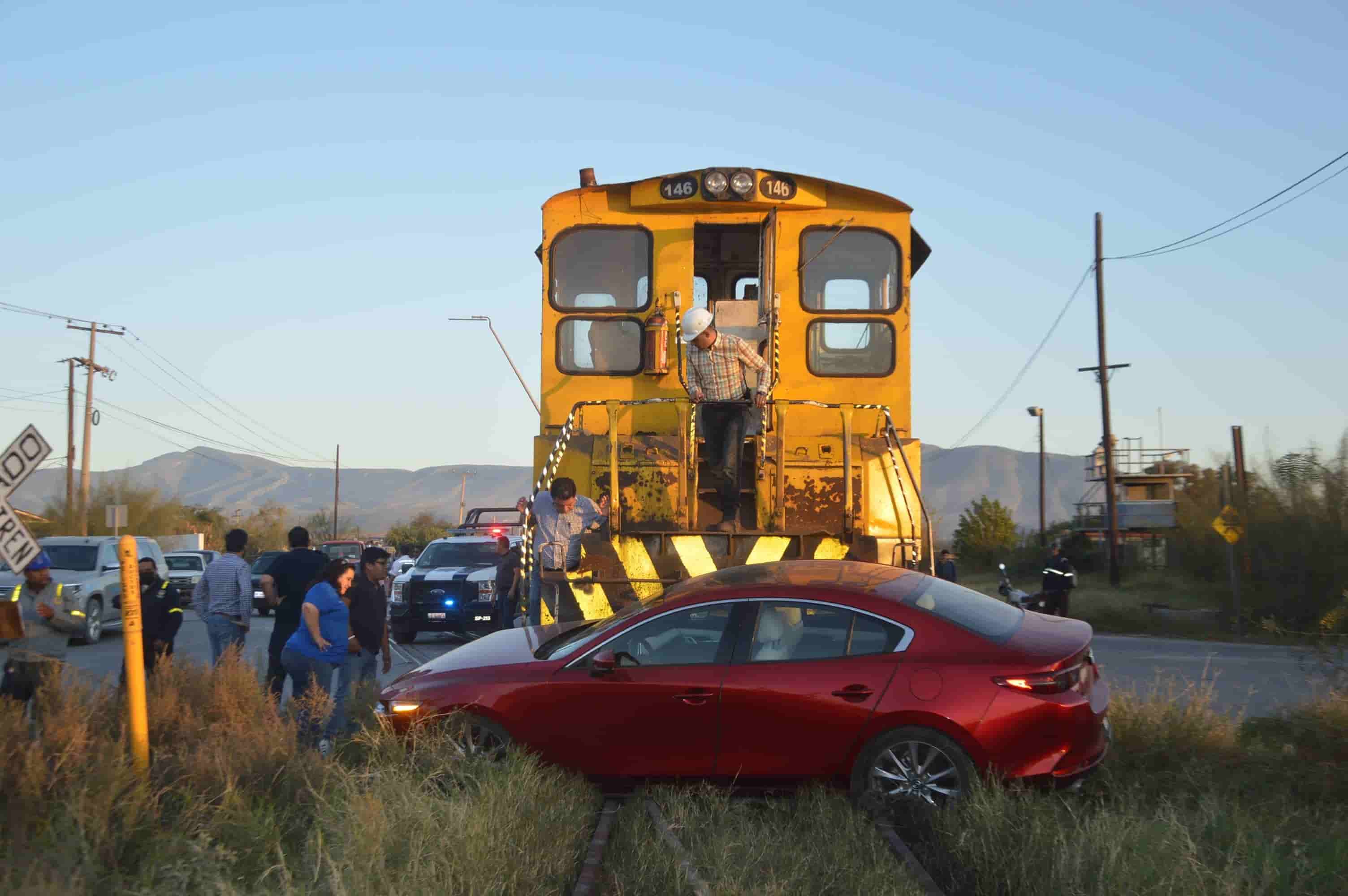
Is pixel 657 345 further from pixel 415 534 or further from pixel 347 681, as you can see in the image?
pixel 415 534

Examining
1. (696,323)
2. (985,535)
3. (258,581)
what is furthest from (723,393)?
(985,535)

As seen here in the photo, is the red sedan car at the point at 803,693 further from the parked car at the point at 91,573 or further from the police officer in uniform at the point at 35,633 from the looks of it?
the parked car at the point at 91,573

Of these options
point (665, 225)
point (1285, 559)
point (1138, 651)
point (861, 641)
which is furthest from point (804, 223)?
point (1285, 559)

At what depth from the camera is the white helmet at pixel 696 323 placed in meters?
9.71

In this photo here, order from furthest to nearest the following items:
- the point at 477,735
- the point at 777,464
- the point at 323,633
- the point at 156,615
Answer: the point at 156,615 → the point at 777,464 → the point at 323,633 → the point at 477,735

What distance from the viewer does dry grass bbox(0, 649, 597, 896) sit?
17.3ft

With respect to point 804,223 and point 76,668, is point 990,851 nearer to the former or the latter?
point 76,668

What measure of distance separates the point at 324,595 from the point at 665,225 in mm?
4338

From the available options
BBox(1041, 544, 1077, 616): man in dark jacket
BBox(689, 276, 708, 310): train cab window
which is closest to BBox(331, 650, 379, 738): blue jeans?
BBox(689, 276, 708, 310): train cab window

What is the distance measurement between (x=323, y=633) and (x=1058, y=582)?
1482cm

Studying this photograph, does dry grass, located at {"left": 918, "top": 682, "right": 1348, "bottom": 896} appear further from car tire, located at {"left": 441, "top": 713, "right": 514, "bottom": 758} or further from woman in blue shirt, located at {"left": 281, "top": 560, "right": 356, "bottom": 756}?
woman in blue shirt, located at {"left": 281, "top": 560, "right": 356, "bottom": 756}

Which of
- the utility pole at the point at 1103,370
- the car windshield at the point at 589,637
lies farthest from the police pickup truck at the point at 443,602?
the utility pole at the point at 1103,370

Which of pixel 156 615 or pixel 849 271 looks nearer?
pixel 156 615

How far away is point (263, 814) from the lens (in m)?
6.34
